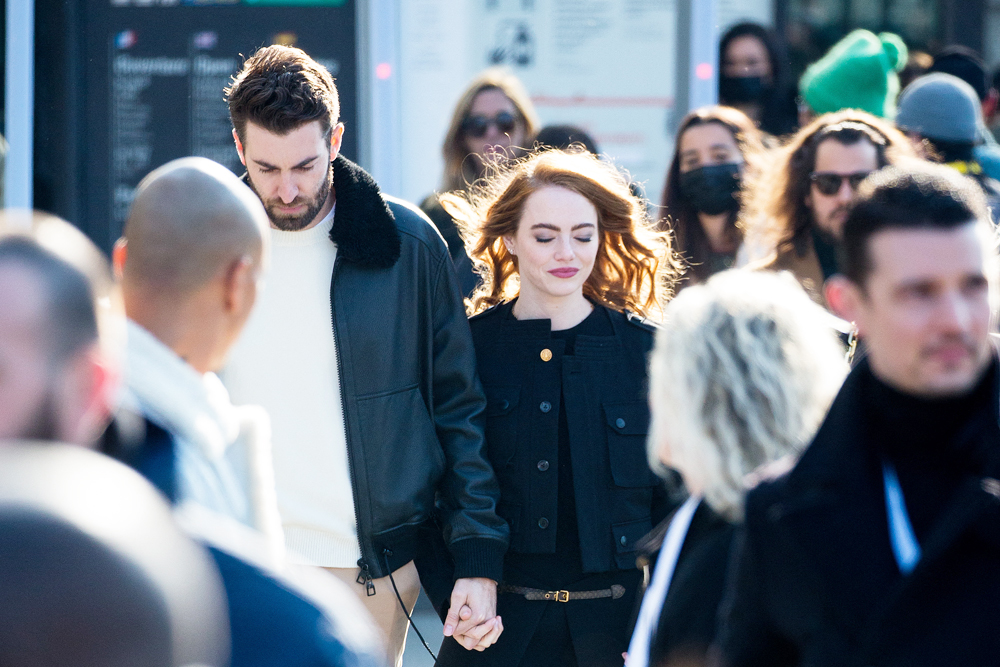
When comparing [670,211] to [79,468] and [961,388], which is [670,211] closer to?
[961,388]

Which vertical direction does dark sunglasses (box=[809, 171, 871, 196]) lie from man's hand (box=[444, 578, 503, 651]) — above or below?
above

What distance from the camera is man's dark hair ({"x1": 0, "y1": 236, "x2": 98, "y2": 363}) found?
109cm

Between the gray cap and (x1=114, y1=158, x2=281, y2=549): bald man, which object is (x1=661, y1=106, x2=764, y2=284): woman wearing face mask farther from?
(x1=114, y1=158, x2=281, y2=549): bald man

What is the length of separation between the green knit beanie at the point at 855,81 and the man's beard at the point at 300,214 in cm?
300

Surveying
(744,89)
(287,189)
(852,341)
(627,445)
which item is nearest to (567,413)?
(627,445)

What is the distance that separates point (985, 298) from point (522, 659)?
1.90 m

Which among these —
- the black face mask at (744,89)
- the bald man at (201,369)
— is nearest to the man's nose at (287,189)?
the bald man at (201,369)

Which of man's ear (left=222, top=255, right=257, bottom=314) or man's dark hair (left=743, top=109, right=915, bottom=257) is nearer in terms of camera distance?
man's ear (left=222, top=255, right=257, bottom=314)

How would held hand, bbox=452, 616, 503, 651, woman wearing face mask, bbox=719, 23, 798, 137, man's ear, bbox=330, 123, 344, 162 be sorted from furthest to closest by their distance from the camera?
woman wearing face mask, bbox=719, 23, 798, 137
man's ear, bbox=330, 123, 344, 162
held hand, bbox=452, 616, 503, 651

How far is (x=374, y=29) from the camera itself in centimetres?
571

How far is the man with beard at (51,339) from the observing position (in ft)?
3.35

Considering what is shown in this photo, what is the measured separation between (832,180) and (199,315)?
2697 millimetres

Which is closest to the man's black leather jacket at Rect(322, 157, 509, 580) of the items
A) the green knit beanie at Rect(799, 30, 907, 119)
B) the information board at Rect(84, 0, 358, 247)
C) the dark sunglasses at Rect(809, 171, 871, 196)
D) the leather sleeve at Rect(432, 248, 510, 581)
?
the leather sleeve at Rect(432, 248, 510, 581)

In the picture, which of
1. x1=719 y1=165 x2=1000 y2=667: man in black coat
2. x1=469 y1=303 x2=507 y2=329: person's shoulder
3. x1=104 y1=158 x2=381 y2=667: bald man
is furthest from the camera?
x1=469 y1=303 x2=507 y2=329: person's shoulder
